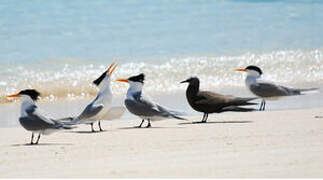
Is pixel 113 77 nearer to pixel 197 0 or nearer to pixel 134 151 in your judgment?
pixel 134 151

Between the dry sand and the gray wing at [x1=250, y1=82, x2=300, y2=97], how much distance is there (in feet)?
4.56

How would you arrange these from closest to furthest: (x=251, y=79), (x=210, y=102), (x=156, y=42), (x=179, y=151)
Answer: (x=179, y=151)
(x=210, y=102)
(x=251, y=79)
(x=156, y=42)

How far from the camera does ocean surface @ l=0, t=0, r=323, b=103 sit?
45.8 feet

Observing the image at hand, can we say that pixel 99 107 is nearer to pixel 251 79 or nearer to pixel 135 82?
pixel 135 82

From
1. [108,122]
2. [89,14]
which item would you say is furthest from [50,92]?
[89,14]

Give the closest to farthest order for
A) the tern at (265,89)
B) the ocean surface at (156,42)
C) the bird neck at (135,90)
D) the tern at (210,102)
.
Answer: the bird neck at (135,90) < the tern at (210,102) < the tern at (265,89) < the ocean surface at (156,42)

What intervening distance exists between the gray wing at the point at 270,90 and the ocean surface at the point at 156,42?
3555mm

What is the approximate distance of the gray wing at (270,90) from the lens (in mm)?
8859

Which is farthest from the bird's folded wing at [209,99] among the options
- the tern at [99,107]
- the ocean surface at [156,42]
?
the ocean surface at [156,42]

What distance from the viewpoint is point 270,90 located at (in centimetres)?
886

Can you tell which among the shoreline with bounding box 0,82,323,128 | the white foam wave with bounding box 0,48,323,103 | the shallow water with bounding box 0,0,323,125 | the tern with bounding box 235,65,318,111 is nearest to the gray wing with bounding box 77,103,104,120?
the shoreline with bounding box 0,82,323,128

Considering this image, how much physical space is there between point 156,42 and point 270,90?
34.6 feet

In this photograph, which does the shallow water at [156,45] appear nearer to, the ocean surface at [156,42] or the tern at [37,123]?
the ocean surface at [156,42]

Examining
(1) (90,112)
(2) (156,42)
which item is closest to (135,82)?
(1) (90,112)
